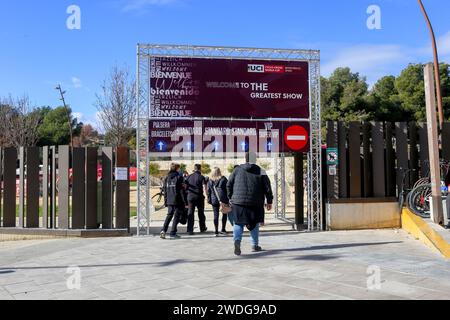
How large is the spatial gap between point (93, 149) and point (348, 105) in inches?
1234

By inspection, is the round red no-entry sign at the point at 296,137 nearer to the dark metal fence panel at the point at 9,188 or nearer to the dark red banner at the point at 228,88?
the dark red banner at the point at 228,88

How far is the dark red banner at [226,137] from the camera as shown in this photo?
35.2 ft

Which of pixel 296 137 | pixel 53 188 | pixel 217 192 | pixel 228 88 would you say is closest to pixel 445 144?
pixel 296 137

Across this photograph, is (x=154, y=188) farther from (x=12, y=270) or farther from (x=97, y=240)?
(x=12, y=270)

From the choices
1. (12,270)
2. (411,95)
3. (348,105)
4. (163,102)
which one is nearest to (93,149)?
(163,102)

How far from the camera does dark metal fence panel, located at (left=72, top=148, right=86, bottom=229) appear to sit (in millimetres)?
10742

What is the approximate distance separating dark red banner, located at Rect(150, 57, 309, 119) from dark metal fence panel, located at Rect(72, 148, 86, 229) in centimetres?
201

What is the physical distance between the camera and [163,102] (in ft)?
35.3

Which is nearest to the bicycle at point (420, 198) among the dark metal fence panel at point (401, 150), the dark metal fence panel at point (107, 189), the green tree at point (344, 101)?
the dark metal fence panel at point (401, 150)

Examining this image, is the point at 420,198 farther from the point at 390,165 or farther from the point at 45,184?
the point at 45,184

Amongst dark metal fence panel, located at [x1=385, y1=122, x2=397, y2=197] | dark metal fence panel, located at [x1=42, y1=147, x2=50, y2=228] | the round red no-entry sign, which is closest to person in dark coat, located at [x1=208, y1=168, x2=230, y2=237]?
the round red no-entry sign

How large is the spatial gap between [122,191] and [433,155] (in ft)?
22.8

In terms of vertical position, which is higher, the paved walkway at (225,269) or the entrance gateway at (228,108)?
the entrance gateway at (228,108)

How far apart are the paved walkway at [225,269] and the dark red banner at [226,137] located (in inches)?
86.4
